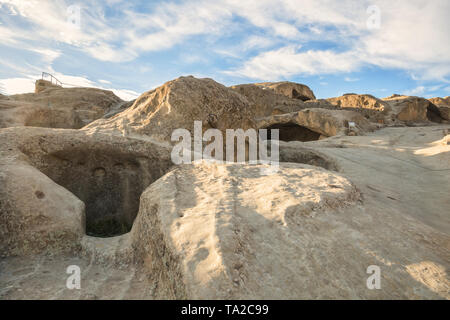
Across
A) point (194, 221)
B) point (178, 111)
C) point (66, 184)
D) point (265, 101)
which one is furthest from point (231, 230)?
point (265, 101)

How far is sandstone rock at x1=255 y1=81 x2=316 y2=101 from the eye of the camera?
16188 mm

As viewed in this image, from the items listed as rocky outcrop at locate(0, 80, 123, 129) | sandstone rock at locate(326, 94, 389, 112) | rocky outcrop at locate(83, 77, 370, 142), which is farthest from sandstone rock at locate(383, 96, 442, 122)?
rocky outcrop at locate(0, 80, 123, 129)

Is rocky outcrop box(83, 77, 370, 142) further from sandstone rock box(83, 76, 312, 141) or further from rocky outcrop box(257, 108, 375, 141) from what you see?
rocky outcrop box(257, 108, 375, 141)

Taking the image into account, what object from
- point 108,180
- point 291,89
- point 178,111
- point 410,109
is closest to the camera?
point 108,180

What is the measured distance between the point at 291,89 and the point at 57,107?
41.7 ft

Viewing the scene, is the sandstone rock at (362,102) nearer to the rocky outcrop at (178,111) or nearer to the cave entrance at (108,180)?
the rocky outcrop at (178,111)

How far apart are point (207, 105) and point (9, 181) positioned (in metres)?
2.57

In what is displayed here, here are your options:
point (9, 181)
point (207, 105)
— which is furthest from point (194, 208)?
point (207, 105)

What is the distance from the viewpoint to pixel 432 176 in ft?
12.7

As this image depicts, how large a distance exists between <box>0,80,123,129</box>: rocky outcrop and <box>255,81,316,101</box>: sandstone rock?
8.67 meters

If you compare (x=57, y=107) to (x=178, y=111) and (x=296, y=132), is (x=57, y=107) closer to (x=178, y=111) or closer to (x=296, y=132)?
(x=178, y=111)

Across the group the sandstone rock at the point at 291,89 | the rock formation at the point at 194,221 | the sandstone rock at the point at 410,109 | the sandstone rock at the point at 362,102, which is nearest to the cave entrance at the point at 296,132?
the sandstone rock at the point at 362,102

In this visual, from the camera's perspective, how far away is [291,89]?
16891mm

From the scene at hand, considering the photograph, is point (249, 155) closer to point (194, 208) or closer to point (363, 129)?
point (194, 208)
